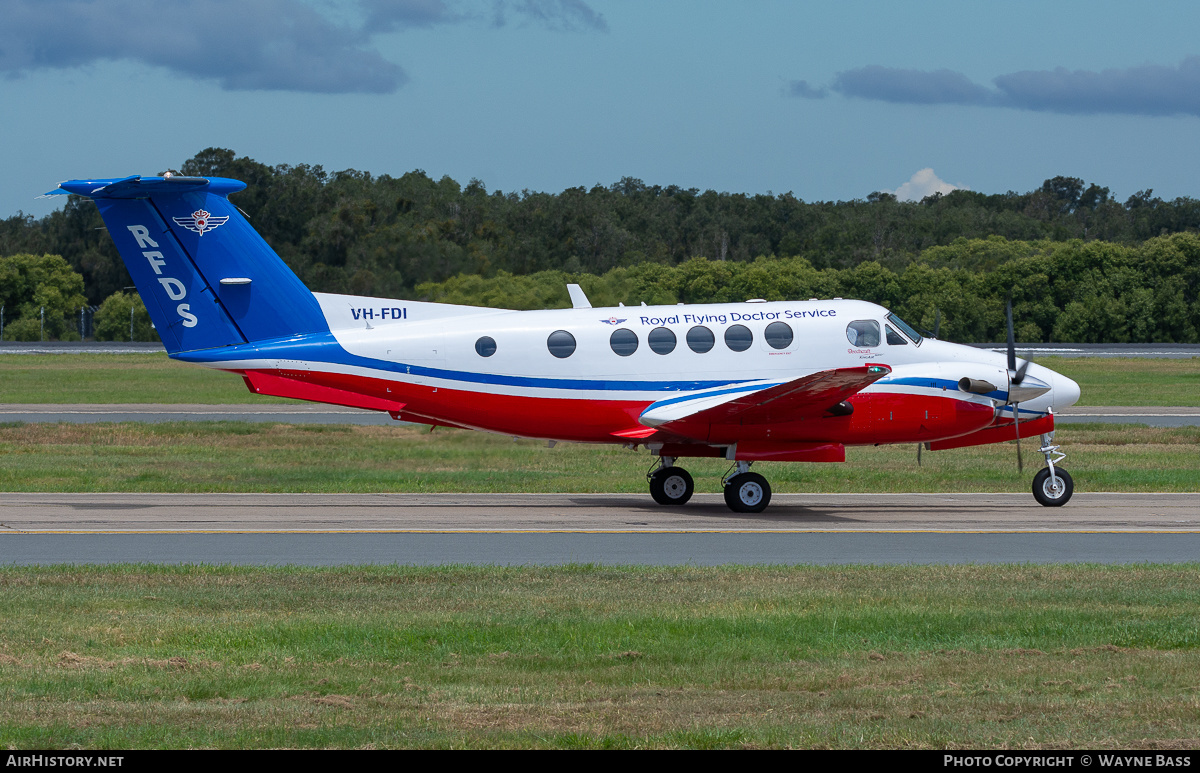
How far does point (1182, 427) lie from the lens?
1407 inches

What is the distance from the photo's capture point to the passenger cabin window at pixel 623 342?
20.0m

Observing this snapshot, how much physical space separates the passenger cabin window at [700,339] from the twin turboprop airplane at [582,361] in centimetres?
2

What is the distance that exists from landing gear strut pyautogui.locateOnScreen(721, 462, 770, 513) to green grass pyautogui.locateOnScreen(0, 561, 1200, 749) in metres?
5.65

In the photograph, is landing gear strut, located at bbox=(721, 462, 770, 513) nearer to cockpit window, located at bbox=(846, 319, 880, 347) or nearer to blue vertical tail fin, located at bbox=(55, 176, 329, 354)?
cockpit window, located at bbox=(846, 319, 880, 347)

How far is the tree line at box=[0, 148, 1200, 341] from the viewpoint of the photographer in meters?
33.4

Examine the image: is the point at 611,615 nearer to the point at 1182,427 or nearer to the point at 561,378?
the point at 561,378

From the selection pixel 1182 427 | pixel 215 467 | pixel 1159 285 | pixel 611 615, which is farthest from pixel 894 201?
pixel 611 615

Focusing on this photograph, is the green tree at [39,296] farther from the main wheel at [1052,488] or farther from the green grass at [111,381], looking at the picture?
the main wheel at [1052,488]

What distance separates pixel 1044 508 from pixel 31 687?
16.3m

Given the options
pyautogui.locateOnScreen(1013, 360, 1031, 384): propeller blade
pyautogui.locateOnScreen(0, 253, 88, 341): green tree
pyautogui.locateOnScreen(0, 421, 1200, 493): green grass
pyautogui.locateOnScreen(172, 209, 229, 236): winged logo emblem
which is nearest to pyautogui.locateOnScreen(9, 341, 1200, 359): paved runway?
pyautogui.locateOnScreen(0, 253, 88, 341): green tree

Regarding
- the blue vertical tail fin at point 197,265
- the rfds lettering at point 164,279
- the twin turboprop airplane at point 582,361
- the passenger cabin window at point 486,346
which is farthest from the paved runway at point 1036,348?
the rfds lettering at point 164,279

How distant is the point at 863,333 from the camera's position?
20281 mm

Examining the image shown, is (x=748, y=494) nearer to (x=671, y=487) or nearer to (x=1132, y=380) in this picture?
(x=671, y=487)

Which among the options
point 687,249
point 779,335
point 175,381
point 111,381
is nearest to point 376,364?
point 779,335
